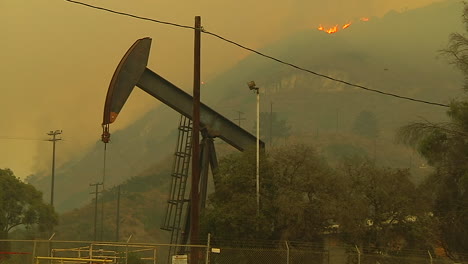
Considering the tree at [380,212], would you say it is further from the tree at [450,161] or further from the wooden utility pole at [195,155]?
the wooden utility pole at [195,155]

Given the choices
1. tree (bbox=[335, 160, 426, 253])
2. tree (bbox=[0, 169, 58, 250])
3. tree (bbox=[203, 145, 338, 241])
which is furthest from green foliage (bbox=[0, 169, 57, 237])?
tree (bbox=[335, 160, 426, 253])

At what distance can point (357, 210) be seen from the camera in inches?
1158

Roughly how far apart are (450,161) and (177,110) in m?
15.7

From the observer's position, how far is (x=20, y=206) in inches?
2662

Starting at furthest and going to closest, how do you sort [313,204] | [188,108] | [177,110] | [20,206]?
[20,206] → [188,108] → [177,110] → [313,204]

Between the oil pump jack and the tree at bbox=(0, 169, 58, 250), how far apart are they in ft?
123

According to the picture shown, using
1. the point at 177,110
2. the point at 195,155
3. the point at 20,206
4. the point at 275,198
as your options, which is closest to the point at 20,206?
the point at 20,206

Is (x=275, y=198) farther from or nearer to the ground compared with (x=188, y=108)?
nearer to the ground

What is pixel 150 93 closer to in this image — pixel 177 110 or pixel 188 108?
pixel 177 110

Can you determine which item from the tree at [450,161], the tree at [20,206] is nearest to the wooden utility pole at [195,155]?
the tree at [450,161]

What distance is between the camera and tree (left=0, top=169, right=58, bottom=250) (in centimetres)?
6544

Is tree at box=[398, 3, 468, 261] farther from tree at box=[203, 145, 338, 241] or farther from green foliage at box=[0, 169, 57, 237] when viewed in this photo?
green foliage at box=[0, 169, 57, 237]

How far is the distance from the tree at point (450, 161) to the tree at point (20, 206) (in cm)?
4601

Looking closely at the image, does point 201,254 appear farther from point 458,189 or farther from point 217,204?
point 458,189
